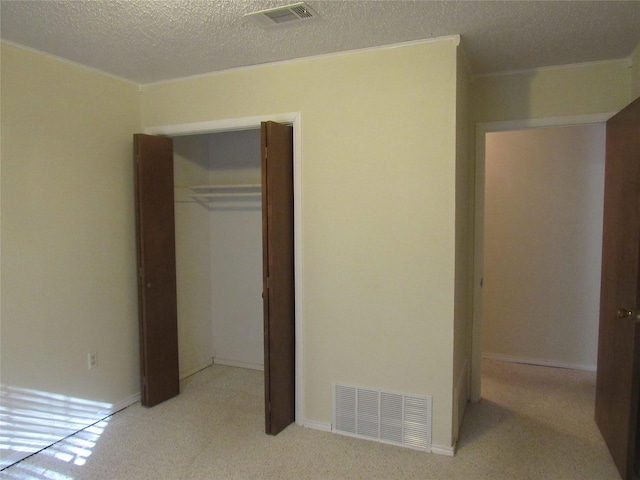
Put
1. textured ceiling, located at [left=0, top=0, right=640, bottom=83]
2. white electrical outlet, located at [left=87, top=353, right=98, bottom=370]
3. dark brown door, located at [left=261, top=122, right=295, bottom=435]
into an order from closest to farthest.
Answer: textured ceiling, located at [left=0, top=0, right=640, bottom=83]
dark brown door, located at [left=261, top=122, right=295, bottom=435]
white electrical outlet, located at [left=87, top=353, right=98, bottom=370]

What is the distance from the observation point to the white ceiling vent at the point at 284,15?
82.2 inches

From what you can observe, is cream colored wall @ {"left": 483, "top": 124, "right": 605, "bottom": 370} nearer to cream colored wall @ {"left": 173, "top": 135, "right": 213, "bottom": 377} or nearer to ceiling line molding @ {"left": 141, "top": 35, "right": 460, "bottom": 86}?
ceiling line molding @ {"left": 141, "top": 35, "right": 460, "bottom": 86}

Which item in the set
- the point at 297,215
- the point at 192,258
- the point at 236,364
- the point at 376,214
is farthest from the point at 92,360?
the point at 376,214

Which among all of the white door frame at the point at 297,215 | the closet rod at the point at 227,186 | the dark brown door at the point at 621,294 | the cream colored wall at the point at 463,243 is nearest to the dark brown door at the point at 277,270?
the white door frame at the point at 297,215

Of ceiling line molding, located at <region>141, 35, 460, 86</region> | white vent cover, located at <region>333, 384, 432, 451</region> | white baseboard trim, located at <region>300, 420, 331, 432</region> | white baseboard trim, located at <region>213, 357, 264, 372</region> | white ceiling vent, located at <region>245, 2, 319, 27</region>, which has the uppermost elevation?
ceiling line molding, located at <region>141, 35, 460, 86</region>

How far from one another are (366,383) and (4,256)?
7.32ft

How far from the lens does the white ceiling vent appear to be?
6.85ft

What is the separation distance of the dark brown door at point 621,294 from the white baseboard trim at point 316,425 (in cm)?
164

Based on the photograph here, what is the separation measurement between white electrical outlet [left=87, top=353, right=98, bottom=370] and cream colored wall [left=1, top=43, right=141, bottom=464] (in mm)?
27

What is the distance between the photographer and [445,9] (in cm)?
212

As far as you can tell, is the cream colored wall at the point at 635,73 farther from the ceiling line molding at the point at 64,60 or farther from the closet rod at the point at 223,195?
the ceiling line molding at the point at 64,60

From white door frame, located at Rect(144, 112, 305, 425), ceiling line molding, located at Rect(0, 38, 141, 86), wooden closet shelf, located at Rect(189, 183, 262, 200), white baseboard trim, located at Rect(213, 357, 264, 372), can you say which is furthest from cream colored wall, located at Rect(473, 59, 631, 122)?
white baseboard trim, located at Rect(213, 357, 264, 372)

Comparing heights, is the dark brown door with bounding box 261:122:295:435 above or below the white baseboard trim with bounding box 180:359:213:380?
above

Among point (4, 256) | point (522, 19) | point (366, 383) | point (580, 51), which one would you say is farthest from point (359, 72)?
point (4, 256)
